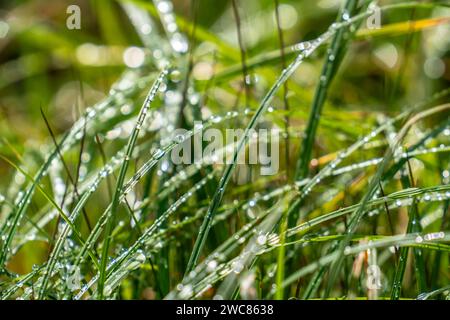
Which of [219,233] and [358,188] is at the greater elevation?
[358,188]

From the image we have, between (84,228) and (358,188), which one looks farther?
(84,228)

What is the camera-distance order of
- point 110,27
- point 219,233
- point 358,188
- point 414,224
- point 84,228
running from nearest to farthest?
point 414,224, point 219,233, point 358,188, point 84,228, point 110,27

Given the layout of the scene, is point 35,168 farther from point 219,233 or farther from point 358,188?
point 358,188

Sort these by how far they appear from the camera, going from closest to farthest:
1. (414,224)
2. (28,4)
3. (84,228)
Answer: (414,224)
(84,228)
(28,4)

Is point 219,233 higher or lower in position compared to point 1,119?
lower

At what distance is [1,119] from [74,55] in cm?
32

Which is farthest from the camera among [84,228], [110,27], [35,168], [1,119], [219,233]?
[110,27]

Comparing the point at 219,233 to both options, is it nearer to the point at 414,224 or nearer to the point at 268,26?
the point at 414,224
